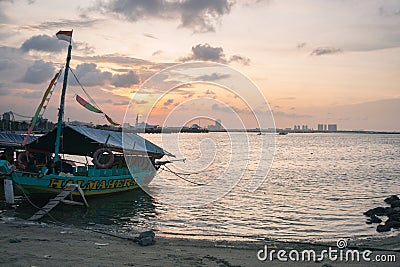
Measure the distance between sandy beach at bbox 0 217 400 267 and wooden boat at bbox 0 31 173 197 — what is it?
5.78 metres

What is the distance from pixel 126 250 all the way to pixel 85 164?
43.0 ft

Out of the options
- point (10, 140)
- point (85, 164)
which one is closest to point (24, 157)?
point (85, 164)

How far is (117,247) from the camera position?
11.2 meters

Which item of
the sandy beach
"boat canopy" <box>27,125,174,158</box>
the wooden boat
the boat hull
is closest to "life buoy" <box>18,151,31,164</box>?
the wooden boat

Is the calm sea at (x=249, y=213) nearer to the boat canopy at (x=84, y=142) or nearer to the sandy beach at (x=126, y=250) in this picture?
the sandy beach at (x=126, y=250)

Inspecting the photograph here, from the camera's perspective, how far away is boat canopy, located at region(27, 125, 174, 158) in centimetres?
2203

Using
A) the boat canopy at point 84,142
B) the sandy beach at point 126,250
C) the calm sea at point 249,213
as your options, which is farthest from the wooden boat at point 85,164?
the sandy beach at point 126,250

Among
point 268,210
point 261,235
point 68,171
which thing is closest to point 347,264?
point 261,235

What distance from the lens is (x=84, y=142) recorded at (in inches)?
921

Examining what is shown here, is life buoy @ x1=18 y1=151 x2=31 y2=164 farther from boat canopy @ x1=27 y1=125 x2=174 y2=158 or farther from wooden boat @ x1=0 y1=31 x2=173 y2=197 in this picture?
boat canopy @ x1=27 y1=125 x2=174 y2=158

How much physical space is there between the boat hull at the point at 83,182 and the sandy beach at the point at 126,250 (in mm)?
5490

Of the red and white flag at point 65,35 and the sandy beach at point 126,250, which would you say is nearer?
the sandy beach at point 126,250

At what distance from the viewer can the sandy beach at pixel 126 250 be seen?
31.6 ft

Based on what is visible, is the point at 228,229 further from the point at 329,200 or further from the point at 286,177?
the point at 286,177
